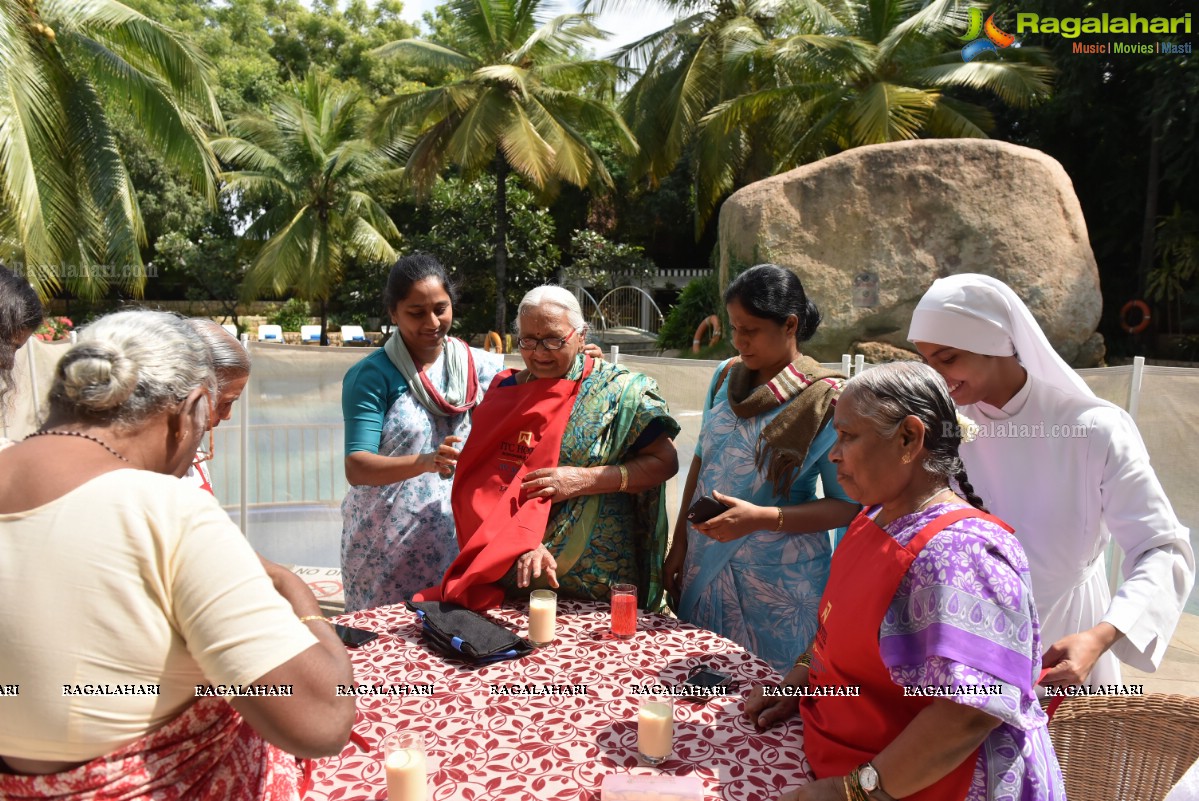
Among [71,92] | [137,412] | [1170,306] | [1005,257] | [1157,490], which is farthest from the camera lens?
[1170,306]

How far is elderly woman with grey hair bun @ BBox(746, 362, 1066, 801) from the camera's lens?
A: 1.42m

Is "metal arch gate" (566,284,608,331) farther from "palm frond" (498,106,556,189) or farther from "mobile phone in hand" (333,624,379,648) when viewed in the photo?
"mobile phone in hand" (333,624,379,648)

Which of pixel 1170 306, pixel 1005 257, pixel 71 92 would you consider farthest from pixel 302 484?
pixel 1170 306

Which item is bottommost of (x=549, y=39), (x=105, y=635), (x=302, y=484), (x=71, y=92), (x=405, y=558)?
(x=302, y=484)

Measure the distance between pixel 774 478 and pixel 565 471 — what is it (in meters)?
0.66

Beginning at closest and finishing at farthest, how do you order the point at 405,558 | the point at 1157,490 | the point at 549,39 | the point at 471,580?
the point at 1157,490 < the point at 471,580 < the point at 405,558 < the point at 549,39

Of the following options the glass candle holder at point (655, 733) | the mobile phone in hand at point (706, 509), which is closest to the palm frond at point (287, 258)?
the mobile phone in hand at point (706, 509)

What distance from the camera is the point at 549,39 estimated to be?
18.1 metres

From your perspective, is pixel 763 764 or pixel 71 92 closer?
pixel 763 764

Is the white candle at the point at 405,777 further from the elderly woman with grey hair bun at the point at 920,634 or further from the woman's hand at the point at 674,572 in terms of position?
the woman's hand at the point at 674,572

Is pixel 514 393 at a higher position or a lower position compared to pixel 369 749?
higher

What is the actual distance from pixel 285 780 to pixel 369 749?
310 millimetres

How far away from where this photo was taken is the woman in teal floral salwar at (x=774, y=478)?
2.54 meters

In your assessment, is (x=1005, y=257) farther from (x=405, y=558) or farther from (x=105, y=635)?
(x=105, y=635)
